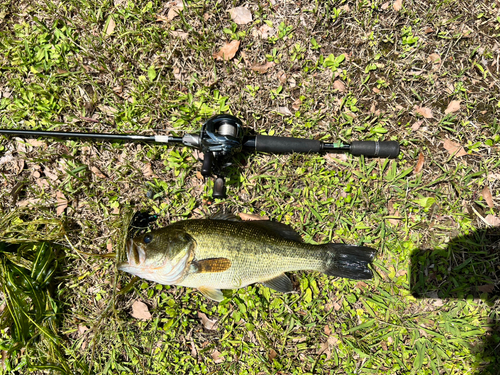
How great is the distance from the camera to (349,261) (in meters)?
3.13

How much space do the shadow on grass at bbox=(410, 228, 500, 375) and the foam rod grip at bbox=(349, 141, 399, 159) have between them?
1176 millimetres

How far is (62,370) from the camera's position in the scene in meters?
3.33

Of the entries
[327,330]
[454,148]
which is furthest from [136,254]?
[454,148]

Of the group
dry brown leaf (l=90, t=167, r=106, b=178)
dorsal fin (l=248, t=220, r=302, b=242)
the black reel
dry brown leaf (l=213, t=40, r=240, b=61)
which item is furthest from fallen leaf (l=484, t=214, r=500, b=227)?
dry brown leaf (l=90, t=167, r=106, b=178)

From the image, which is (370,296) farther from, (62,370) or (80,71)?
(80,71)

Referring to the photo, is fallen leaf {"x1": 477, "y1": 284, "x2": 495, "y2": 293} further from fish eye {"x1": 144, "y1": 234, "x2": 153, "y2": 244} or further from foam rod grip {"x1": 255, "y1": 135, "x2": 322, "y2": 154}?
fish eye {"x1": 144, "y1": 234, "x2": 153, "y2": 244}

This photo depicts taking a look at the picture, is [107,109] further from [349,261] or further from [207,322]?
[349,261]

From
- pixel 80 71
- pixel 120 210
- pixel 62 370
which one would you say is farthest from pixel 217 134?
pixel 62 370

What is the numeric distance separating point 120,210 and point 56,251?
854 mm

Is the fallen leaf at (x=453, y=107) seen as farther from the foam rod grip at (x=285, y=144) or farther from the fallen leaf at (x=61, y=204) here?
the fallen leaf at (x=61, y=204)

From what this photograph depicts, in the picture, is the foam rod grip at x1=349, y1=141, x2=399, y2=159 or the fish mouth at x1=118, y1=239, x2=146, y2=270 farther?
the foam rod grip at x1=349, y1=141, x2=399, y2=159

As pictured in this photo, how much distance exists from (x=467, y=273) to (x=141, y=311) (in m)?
3.65

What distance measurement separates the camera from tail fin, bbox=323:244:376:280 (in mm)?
3100

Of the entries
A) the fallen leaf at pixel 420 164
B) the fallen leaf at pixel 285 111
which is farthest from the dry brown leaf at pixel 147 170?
the fallen leaf at pixel 420 164
